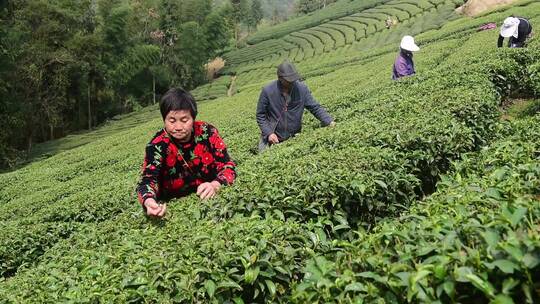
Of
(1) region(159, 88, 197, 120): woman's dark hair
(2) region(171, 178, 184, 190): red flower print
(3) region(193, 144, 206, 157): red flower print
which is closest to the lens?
(1) region(159, 88, 197, 120): woman's dark hair

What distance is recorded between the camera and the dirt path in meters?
38.0

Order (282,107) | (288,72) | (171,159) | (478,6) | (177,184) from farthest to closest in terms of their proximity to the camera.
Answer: (478,6)
(282,107)
(288,72)
(177,184)
(171,159)

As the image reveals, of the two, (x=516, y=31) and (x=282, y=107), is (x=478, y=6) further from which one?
(x=282, y=107)

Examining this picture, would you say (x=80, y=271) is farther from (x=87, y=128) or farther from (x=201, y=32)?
(x=201, y=32)

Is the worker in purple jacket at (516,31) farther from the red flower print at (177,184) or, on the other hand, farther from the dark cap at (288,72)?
the red flower print at (177,184)

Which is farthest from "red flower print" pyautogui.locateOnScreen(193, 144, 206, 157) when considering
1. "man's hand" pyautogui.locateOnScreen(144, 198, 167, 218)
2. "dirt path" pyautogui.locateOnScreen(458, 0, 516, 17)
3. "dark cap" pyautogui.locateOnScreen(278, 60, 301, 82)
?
"dirt path" pyautogui.locateOnScreen(458, 0, 516, 17)

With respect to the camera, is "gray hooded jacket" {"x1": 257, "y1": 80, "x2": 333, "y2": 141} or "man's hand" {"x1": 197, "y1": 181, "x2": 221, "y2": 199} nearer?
"man's hand" {"x1": 197, "y1": 181, "x2": 221, "y2": 199}

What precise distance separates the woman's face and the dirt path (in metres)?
40.6

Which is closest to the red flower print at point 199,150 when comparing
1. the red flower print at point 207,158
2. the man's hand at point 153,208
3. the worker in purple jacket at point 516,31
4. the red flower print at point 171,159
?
the red flower print at point 207,158

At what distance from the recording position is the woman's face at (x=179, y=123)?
13.4ft

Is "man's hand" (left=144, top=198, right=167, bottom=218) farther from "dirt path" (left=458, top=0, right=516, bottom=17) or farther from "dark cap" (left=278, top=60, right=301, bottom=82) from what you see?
"dirt path" (left=458, top=0, right=516, bottom=17)

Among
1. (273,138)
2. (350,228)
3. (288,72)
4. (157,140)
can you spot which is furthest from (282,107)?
(350,228)

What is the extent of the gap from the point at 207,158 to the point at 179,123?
0.54 meters

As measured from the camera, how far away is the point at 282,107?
23.8 ft
